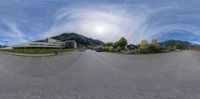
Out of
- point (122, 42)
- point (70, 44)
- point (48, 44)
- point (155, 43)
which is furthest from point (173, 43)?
point (48, 44)

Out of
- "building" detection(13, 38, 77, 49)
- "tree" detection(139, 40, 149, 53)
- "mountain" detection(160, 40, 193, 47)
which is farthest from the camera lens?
"building" detection(13, 38, 77, 49)

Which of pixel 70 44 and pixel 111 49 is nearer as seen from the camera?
pixel 111 49

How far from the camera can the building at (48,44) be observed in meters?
8.71

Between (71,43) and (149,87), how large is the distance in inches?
201

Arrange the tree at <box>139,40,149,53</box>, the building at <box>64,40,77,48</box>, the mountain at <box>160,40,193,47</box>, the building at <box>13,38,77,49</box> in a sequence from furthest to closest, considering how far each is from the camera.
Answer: the building at <box>64,40,77,48</box>, the building at <box>13,38,77,49</box>, the tree at <box>139,40,149,53</box>, the mountain at <box>160,40,193,47</box>

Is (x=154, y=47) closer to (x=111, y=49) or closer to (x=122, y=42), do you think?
(x=122, y=42)

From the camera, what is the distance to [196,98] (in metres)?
3.59

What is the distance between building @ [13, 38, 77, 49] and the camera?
871 cm

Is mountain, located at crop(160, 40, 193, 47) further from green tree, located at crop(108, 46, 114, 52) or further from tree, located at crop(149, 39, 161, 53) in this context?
green tree, located at crop(108, 46, 114, 52)

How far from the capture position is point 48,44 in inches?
353

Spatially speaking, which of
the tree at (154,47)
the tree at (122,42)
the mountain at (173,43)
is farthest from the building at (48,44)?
the mountain at (173,43)

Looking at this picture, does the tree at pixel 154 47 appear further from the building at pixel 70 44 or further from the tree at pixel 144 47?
the building at pixel 70 44

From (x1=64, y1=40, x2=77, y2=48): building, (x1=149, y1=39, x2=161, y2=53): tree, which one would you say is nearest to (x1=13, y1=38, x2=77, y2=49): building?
(x1=64, y1=40, x2=77, y2=48): building

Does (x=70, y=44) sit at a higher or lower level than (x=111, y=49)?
higher
